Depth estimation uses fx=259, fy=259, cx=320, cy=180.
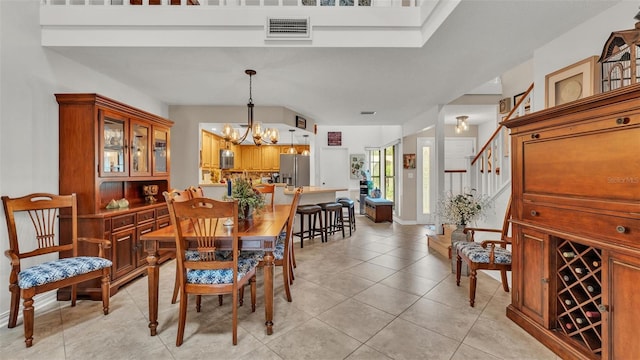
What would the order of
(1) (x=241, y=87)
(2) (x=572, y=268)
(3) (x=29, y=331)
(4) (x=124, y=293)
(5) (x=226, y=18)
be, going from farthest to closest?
(1) (x=241, y=87) < (4) (x=124, y=293) < (5) (x=226, y=18) < (3) (x=29, y=331) < (2) (x=572, y=268)

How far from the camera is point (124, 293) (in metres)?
2.68

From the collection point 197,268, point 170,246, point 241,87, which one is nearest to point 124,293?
point 170,246

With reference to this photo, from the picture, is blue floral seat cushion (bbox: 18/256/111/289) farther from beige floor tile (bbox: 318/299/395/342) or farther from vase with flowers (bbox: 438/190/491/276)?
vase with flowers (bbox: 438/190/491/276)

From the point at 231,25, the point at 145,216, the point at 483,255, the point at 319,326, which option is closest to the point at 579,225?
the point at 483,255

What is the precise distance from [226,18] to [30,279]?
2581 mm

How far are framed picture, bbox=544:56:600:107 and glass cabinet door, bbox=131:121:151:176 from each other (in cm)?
448

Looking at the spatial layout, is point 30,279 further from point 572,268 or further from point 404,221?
point 404,221

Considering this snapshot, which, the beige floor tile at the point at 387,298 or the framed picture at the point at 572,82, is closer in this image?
the framed picture at the point at 572,82

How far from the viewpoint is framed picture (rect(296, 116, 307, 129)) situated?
5074 mm

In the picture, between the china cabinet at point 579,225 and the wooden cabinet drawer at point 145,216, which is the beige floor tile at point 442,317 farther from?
the wooden cabinet drawer at point 145,216

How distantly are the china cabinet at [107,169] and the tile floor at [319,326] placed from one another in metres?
0.33

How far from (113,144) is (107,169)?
12.1 inches

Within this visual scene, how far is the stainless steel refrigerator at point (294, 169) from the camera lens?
6.36 metres

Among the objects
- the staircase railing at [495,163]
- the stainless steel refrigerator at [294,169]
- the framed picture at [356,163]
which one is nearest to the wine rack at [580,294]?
the staircase railing at [495,163]
